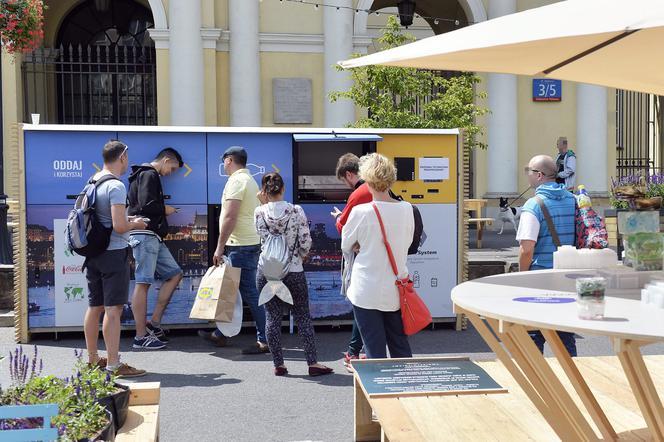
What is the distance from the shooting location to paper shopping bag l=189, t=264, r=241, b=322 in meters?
7.68

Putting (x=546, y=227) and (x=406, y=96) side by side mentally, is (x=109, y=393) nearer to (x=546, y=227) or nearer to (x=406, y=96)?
(x=546, y=227)

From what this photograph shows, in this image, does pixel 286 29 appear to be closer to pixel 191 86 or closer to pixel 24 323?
pixel 191 86

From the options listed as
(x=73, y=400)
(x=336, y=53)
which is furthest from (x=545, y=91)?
(x=73, y=400)

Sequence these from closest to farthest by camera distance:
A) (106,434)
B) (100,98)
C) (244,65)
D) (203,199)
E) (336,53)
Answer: (106,434) → (203,199) → (244,65) → (336,53) → (100,98)

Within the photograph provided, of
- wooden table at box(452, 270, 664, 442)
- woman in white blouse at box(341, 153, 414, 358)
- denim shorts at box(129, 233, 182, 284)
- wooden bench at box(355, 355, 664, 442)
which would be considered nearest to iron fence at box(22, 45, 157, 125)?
denim shorts at box(129, 233, 182, 284)

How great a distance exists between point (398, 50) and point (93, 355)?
3.70m

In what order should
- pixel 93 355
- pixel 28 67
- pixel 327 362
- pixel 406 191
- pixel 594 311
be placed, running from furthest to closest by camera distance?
pixel 28 67
pixel 406 191
pixel 327 362
pixel 93 355
pixel 594 311

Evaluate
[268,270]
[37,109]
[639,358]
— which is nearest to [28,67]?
[37,109]

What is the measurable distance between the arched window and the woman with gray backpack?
13687 mm

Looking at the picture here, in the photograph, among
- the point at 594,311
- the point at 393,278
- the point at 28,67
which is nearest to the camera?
the point at 594,311

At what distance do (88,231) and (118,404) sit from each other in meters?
2.45

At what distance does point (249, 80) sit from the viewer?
18484 mm

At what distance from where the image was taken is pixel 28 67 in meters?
19.7

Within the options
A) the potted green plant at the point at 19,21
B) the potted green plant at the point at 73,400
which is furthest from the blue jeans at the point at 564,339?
the potted green plant at the point at 19,21
